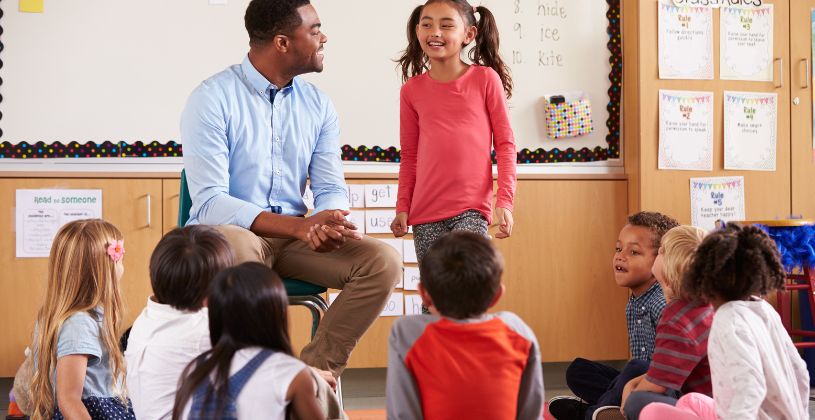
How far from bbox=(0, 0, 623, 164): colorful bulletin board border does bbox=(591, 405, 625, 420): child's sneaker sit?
161cm

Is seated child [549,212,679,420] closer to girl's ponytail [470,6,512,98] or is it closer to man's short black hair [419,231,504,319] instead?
girl's ponytail [470,6,512,98]

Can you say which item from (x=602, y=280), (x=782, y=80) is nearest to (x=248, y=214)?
(x=602, y=280)

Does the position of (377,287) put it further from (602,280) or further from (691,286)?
(602,280)

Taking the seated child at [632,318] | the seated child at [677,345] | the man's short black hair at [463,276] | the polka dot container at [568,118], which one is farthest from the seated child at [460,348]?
the polka dot container at [568,118]

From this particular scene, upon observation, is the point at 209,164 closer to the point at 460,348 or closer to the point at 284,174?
the point at 284,174

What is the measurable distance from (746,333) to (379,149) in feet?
7.03

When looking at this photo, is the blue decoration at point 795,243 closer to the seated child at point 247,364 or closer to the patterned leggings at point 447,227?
the patterned leggings at point 447,227

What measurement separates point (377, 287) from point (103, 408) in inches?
26.9

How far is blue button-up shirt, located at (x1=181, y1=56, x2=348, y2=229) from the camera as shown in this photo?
7.02 ft

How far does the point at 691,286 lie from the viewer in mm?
1721

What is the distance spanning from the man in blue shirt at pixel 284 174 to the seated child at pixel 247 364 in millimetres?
627

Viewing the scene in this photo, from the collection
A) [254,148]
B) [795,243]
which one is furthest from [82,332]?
[795,243]

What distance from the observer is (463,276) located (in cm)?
143

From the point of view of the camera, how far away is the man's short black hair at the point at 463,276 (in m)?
1.43
